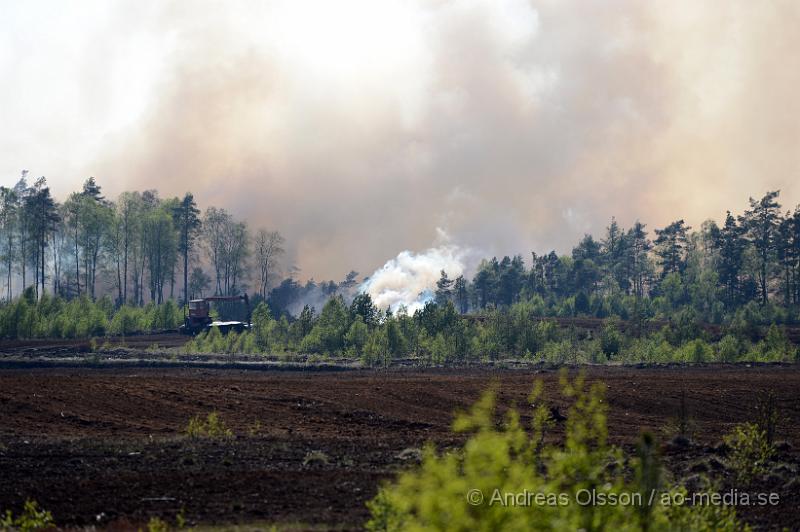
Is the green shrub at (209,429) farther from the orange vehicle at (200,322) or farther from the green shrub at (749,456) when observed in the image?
the orange vehicle at (200,322)

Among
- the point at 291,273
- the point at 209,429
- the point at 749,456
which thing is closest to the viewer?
the point at 749,456

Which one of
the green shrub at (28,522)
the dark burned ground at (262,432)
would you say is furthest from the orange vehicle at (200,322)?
the green shrub at (28,522)

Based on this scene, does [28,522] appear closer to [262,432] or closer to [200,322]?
[262,432]

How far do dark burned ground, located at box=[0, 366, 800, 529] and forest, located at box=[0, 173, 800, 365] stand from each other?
14.5 m

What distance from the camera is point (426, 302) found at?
78.8m

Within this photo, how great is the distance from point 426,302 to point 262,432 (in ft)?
160

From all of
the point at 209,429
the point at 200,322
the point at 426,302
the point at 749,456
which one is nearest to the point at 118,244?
the point at 200,322

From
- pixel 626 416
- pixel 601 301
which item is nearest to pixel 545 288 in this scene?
pixel 601 301

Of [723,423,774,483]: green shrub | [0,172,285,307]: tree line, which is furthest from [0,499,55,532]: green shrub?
[0,172,285,307]: tree line

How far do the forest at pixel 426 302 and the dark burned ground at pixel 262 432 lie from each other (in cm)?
1447

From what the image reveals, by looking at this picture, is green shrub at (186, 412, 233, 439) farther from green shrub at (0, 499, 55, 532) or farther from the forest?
the forest

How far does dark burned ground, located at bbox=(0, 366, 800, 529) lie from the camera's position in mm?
19719

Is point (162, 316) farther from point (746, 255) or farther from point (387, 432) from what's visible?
point (746, 255)

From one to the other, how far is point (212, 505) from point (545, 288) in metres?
107
